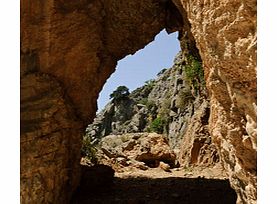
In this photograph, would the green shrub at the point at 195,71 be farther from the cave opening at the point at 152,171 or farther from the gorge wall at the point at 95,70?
the gorge wall at the point at 95,70

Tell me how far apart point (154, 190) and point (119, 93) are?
30.6m

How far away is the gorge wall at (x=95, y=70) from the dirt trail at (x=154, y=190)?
0.90 m

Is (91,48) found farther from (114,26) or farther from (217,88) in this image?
(217,88)

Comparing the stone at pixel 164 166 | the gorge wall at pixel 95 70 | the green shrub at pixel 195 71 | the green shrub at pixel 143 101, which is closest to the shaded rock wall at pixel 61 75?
the gorge wall at pixel 95 70

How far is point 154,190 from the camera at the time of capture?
9.41 m

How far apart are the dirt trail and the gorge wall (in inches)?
35.4

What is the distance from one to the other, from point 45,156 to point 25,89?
1270mm

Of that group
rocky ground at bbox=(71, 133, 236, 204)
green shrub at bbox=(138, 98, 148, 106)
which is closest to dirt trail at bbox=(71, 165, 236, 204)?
rocky ground at bbox=(71, 133, 236, 204)

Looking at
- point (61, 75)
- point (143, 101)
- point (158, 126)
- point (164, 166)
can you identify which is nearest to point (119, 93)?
point (143, 101)

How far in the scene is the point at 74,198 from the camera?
8.78 m

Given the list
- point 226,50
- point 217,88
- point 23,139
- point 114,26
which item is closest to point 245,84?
point 226,50

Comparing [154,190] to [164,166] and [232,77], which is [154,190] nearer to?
[164,166]

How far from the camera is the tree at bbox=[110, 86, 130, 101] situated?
39.8m

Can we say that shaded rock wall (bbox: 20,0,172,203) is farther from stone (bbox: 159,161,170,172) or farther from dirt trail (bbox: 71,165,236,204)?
stone (bbox: 159,161,170,172)
